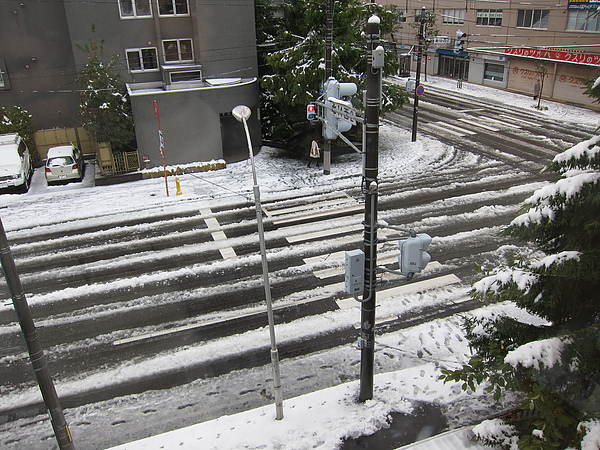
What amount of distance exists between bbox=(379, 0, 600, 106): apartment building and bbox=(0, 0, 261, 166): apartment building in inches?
514

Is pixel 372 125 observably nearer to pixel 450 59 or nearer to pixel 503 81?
pixel 503 81

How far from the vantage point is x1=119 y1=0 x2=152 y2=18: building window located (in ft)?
76.9

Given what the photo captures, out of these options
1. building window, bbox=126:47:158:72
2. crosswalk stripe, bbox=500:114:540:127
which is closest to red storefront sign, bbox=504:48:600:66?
crosswalk stripe, bbox=500:114:540:127

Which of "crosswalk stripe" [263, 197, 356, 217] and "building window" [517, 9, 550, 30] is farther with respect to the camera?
"building window" [517, 9, 550, 30]

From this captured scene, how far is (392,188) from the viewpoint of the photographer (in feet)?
67.7

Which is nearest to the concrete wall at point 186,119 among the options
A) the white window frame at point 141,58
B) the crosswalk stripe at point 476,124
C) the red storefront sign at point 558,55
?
the white window frame at point 141,58

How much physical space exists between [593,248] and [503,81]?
119ft

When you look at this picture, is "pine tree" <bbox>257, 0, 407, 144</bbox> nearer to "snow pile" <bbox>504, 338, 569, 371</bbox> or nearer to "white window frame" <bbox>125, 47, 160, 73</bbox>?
"white window frame" <bbox>125, 47, 160, 73</bbox>

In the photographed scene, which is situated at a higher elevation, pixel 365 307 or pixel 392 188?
pixel 365 307

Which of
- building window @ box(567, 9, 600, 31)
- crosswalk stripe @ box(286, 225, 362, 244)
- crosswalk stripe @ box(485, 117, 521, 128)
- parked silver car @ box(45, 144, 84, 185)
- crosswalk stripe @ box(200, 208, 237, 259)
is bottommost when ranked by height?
crosswalk stripe @ box(200, 208, 237, 259)

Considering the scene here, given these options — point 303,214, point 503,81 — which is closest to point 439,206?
point 303,214

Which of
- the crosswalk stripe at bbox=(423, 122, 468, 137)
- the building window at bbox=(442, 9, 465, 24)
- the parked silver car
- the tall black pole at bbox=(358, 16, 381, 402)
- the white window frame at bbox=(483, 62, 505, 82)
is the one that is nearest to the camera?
the tall black pole at bbox=(358, 16, 381, 402)

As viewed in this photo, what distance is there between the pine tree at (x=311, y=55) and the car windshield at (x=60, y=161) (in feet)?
29.7

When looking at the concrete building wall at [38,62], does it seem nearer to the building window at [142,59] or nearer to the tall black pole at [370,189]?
the building window at [142,59]
